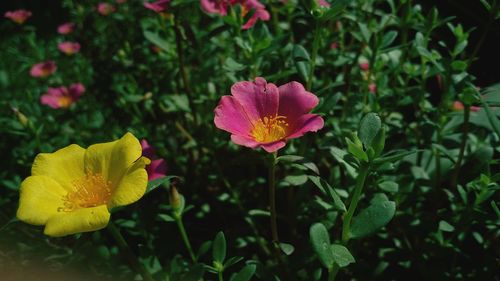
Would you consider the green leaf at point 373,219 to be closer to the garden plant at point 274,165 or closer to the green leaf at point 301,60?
the garden plant at point 274,165

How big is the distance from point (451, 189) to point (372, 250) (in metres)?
0.40

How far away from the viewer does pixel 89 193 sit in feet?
4.28

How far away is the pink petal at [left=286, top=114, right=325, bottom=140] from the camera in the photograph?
112cm

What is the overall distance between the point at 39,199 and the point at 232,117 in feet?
1.73

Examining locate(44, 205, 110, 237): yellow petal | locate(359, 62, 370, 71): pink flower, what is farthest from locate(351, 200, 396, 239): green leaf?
locate(359, 62, 370, 71): pink flower

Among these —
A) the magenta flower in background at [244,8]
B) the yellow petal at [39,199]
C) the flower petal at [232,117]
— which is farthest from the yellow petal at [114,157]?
the magenta flower in background at [244,8]

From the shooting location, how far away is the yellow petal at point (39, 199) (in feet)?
3.67

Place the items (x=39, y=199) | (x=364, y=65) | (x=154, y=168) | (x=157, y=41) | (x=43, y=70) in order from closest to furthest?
1. (x=39, y=199)
2. (x=154, y=168)
3. (x=157, y=41)
4. (x=364, y=65)
5. (x=43, y=70)

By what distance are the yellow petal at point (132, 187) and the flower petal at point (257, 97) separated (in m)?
0.32

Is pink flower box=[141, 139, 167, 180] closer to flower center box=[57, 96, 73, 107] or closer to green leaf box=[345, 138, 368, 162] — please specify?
green leaf box=[345, 138, 368, 162]

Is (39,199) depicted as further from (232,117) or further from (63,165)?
(232,117)

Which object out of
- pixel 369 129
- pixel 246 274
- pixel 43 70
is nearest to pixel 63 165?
pixel 246 274

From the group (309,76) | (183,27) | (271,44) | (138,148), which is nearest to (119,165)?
(138,148)

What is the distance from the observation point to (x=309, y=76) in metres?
1.50
